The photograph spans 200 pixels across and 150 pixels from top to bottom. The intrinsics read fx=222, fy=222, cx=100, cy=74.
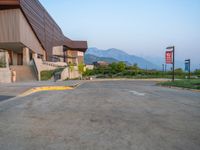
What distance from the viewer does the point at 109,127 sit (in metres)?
6.14

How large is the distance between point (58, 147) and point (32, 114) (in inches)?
149

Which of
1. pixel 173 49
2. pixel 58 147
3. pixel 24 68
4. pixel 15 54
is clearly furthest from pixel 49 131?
pixel 15 54

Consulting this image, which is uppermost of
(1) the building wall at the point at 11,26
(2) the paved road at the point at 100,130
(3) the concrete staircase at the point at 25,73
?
(1) the building wall at the point at 11,26

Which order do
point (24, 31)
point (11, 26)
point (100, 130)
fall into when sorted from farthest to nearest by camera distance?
point (24, 31), point (11, 26), point (100, 130)

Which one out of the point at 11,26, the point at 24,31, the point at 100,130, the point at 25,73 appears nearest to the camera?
the point at 100,130

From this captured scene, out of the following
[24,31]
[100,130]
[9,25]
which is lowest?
[100,130]

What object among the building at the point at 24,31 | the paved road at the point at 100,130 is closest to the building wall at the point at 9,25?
the building at the point at 24,31

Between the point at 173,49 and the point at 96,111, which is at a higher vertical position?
the point at 173,49

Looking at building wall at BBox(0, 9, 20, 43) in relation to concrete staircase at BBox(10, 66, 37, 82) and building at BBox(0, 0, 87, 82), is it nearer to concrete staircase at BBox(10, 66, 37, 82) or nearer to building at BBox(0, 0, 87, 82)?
building at BBox(0, 0, 87, 82)

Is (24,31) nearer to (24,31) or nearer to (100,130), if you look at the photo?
(24,31)

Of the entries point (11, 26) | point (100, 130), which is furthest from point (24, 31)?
point (100, 130)

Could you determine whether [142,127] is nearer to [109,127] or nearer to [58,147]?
[109,127]

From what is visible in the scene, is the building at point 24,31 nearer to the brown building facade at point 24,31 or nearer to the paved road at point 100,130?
the brown building facade at point 24,31

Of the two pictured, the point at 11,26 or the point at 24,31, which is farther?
the point at 24,31
